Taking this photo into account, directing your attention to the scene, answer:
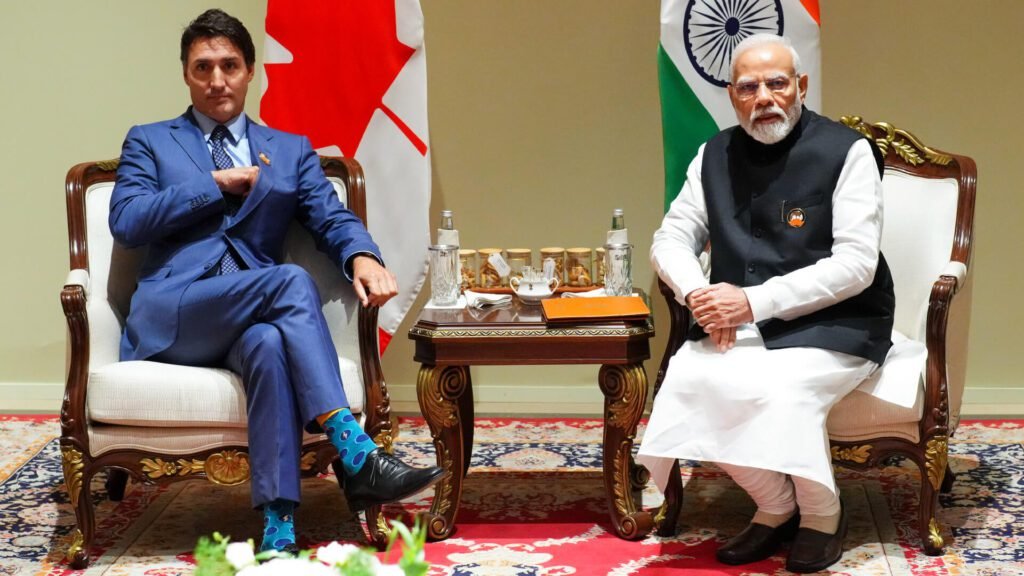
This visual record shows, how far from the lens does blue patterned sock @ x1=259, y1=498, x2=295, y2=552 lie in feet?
10.6

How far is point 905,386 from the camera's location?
327 centimetres

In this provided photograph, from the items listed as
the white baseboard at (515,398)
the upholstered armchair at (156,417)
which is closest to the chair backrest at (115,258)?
the upholstered armchair at (156,417)

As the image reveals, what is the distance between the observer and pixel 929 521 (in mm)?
3361

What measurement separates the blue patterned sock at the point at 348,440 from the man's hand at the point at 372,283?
344mm

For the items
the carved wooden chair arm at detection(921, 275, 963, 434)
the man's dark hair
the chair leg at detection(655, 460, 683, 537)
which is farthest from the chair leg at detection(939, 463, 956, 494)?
the man's dark hair

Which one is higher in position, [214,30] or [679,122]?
[214,30]

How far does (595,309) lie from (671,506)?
61 centimetres

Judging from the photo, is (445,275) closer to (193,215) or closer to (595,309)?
(595,309)

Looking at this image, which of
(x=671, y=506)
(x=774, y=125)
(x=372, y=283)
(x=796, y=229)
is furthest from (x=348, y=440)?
(x=774, y=125)

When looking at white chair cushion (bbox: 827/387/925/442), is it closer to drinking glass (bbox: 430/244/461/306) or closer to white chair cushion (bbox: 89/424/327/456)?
drinking glass (bbox: 430/244/461/306)

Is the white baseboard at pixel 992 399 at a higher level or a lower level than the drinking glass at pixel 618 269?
lower

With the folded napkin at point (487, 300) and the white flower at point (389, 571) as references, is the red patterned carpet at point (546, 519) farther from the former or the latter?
the white flower at point (389, 571)

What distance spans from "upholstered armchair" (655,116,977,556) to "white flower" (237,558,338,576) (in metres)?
2.12

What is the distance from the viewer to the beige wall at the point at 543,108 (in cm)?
482
